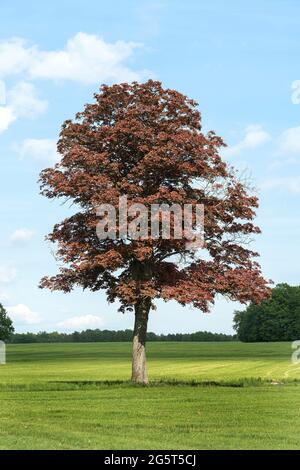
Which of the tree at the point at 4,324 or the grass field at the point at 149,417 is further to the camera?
the tree at the point at 4,324

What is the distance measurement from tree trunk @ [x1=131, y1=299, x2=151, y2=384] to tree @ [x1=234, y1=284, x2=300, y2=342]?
9668 centimetres

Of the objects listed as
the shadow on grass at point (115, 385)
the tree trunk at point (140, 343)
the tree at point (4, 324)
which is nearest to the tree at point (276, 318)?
the tree at point (4, 324)

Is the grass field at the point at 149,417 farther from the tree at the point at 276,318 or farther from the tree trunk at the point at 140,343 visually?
the tree at the point at 276,318

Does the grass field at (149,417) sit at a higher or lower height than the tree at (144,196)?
lower

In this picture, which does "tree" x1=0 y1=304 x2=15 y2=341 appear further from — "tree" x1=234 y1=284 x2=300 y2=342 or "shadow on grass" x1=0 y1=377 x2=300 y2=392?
"shadow on grass" x1=0 y1=377 x2=300 y2=392

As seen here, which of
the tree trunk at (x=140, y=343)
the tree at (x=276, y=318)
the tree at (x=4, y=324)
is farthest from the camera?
the tree at (x=276, y=318)

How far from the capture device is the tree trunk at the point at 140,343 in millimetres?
33062

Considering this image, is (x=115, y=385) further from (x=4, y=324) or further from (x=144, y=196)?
(x=4, y=324)

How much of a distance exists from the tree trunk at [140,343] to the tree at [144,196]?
4 centimetres

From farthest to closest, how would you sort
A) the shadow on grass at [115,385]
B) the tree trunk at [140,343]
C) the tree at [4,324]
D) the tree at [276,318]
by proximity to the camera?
the tree at [276,318] → the tree at [4,324] → the tree trunk at [140,343] → the shadow on grass at [115,385]

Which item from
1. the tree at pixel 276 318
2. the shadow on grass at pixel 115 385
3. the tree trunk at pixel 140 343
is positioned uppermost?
the tree at pixel 276 318

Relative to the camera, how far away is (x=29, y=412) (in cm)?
2217
